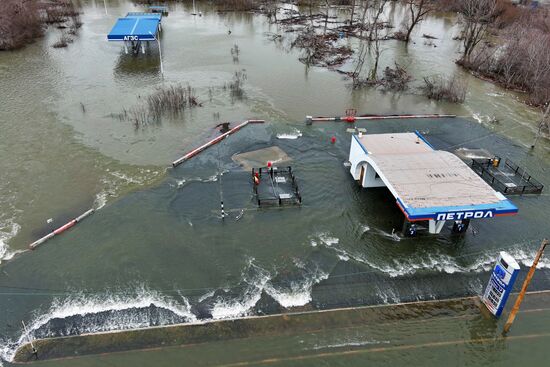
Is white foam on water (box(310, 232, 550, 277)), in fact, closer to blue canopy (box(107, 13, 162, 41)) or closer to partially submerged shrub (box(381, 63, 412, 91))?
partially submerged shrub (box(381, 63, 412, 91))

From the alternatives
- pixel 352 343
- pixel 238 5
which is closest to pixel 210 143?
pixel 352 343

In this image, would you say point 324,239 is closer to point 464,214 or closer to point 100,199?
point 464,214

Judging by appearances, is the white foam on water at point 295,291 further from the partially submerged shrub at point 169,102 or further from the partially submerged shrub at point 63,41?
the partially submerged shrub at point 63,41

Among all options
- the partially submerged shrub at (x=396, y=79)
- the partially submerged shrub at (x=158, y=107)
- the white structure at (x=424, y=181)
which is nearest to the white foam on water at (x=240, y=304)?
the white structure at (x=424, y=181)

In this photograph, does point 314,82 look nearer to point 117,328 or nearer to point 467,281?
point 467,281

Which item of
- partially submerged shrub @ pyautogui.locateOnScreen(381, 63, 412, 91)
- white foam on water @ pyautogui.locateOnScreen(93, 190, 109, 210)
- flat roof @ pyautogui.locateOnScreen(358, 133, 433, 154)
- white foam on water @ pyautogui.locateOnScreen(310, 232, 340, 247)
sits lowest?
white foam on water @ pyautogui.locateOnScreen(310, 232, 340, 247)

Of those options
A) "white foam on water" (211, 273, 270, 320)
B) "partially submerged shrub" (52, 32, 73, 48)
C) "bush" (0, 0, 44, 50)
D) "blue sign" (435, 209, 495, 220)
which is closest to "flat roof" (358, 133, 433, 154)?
"blue sign" (435, 209, 495, 220)
